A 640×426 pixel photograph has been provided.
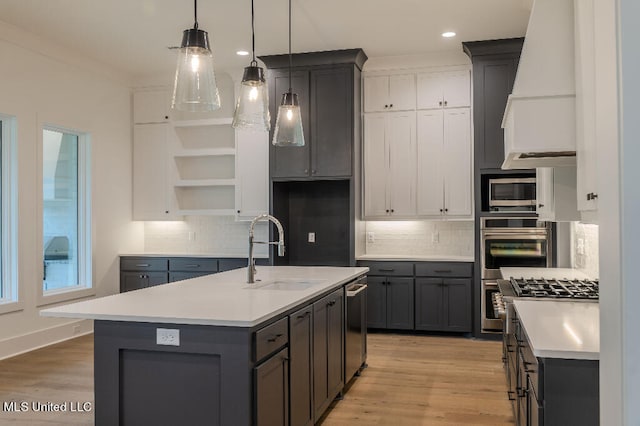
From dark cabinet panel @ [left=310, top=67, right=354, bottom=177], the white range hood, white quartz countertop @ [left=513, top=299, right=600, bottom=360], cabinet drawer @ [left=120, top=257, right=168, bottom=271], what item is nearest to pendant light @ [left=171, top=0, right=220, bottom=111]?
the white range hood

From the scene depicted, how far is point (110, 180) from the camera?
683 cm

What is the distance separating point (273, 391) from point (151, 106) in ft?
17.6

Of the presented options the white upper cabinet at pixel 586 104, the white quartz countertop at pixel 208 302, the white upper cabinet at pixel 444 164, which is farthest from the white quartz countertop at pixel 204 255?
the white upper cabinet at pixel 586 104

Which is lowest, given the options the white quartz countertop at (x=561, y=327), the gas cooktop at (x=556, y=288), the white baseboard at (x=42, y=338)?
the white baseboard at (x=42, y=338)

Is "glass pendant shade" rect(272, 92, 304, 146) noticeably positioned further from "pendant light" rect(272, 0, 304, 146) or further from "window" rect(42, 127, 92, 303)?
"window" rect(42, 127, 92, 303)

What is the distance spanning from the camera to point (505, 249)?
581 cm

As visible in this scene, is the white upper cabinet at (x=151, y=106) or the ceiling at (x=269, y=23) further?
the white upper cabinet at (x=151, y=106)

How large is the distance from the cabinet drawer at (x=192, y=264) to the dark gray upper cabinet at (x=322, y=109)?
1283 mm

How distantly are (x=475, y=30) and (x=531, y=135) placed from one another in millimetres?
3323

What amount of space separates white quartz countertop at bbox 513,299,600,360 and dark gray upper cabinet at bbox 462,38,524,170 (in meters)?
3.01

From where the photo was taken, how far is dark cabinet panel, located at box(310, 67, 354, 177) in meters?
6.19

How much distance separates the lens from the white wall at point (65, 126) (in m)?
5.38

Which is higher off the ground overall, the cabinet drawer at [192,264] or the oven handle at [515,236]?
the oven handle at [515,236]

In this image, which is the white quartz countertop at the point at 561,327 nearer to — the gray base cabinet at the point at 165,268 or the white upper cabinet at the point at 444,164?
the white upper cabinet at the point at 444,164
